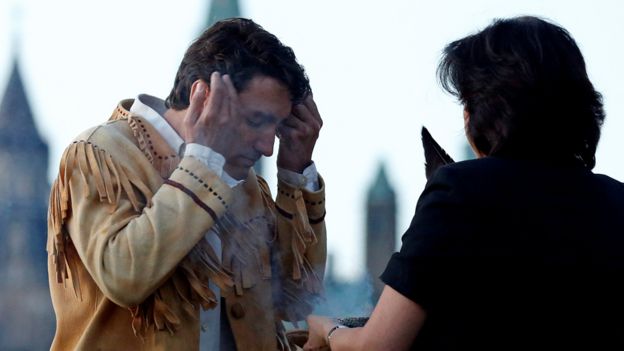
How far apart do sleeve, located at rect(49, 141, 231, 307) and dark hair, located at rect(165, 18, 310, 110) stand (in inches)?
9.0

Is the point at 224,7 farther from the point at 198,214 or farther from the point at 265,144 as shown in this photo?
the point at 198,214

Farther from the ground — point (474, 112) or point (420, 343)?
point (474, 112)

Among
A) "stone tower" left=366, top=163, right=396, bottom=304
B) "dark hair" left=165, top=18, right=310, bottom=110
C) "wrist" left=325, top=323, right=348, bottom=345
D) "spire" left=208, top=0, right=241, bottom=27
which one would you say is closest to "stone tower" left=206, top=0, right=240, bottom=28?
"spire" left=208, top=0, right=241, bottom=27

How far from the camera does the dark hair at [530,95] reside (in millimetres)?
2906

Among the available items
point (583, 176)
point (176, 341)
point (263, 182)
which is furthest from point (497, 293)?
point (263, 182)

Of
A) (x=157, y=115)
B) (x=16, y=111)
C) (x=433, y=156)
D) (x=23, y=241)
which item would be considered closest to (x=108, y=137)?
(x=157, y=115)

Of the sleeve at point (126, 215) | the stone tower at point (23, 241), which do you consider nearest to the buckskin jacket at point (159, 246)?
the sleeve at point (126, 215)

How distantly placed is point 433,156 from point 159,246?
2.04ft

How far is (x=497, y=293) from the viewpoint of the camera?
2.81m

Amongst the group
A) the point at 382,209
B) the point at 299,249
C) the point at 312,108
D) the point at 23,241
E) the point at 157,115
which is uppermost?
the point at 312,108

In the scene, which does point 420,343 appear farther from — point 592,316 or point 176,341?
point 176,341

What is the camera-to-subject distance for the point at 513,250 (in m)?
2.81

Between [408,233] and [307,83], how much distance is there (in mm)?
889

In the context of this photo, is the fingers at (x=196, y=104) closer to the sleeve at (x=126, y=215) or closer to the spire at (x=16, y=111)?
the sleeve at (x=126, y=215)
